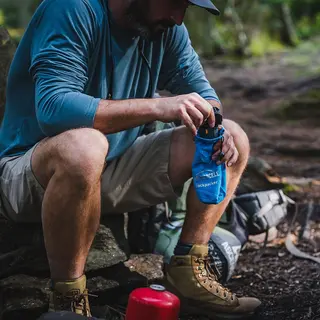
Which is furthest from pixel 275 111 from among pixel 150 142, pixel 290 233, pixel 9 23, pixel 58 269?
pixel 9 23

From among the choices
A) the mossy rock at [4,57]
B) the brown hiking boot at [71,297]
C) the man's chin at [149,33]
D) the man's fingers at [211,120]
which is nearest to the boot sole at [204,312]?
the brown hiking boot at [71,297]

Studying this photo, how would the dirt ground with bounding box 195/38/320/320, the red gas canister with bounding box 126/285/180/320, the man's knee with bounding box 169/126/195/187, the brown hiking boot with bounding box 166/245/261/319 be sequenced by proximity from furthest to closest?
the dirt ground with bounding box 195/38/320/320 < the man's knee with bounding box 169/126/195/187 < the brown hiking boot with bounding box 166/245/261/319 < the red gas canister with bounding box 126/285/180/320

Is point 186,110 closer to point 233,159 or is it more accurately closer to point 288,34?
point 233,159

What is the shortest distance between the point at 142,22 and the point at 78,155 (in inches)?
35.0

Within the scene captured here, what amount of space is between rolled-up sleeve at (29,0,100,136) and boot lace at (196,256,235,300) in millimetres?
1010

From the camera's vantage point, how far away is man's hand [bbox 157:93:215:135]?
11.0 feet

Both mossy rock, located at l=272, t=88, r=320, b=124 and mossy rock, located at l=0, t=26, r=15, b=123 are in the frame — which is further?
mossy rock, located at l=272, t=88, r=320, b=124

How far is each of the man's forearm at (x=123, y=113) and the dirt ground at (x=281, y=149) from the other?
1241mm

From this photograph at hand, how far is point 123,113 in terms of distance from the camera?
3379mm

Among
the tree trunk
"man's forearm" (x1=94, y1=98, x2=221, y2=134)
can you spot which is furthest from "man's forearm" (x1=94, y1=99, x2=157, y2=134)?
the tree trunk

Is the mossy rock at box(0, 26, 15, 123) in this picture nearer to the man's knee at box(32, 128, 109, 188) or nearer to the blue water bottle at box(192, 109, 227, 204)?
the man's knee at box(32, 128, 109, 188)

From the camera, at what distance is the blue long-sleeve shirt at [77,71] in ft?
11.0

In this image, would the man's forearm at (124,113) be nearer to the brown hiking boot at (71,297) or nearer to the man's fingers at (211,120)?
the man's fingers at (211,120)

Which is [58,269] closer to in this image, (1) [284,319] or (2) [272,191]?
(1) [284,319]
